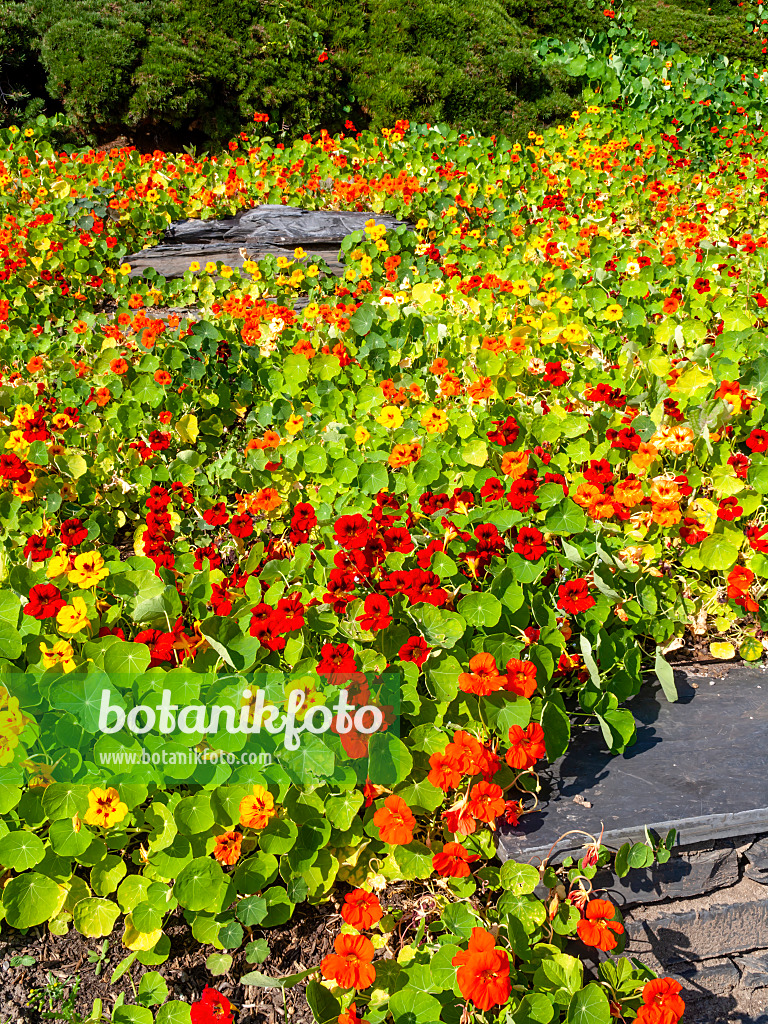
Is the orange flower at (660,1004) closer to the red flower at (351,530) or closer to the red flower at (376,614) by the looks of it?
the red flower at (376,614)

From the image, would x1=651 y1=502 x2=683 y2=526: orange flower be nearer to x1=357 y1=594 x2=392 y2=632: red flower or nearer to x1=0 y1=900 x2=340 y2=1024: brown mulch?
x1=357 y1=594 x2=392 y2=632: red flower

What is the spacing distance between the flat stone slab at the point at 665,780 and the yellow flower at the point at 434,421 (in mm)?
1185

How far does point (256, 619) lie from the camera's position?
6.49 feet

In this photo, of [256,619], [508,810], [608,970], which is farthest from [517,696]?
[256,619]

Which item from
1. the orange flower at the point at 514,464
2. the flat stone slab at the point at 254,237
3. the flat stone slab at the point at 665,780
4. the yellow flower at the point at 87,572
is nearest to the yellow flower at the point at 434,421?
the orange flower at the point at 514,464

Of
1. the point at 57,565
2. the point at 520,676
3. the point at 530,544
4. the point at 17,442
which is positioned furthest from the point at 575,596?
the point at 17,442

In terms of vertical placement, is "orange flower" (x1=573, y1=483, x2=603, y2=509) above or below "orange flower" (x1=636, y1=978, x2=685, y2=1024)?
above

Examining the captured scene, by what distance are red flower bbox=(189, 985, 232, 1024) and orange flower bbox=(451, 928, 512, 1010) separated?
0.47 meters

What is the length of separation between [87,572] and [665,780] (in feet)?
5.67

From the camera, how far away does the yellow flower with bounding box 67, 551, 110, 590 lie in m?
2.08

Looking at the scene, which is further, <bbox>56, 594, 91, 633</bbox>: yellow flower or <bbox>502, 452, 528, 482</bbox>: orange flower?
<bbox>502, 452, 528, 482</bbox>: orange flower

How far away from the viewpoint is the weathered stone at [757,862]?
1847mm

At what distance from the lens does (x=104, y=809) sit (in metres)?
1.67

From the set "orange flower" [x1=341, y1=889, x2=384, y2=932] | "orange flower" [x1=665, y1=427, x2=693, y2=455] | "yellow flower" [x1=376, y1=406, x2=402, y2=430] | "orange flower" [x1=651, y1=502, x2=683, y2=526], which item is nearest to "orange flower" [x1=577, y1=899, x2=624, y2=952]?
"orange flower" [x1=341, y1=889, x2=384, y2=932]
